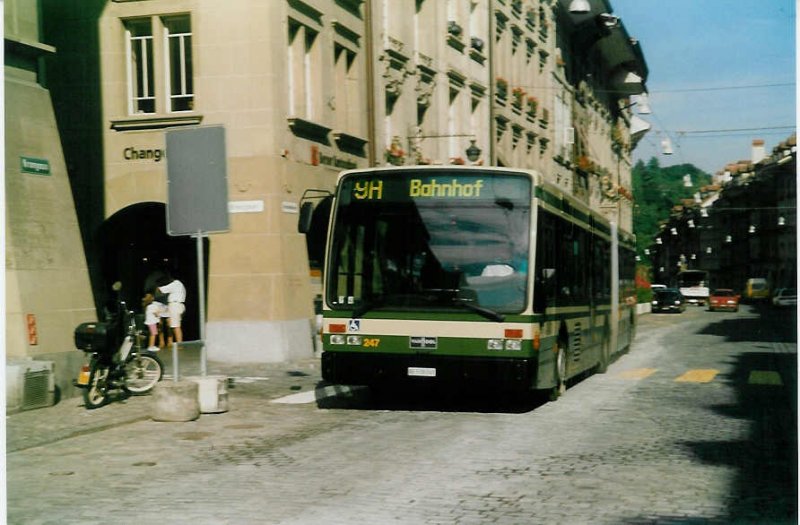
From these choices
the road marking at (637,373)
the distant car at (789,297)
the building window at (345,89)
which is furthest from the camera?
the building window at (345,89)

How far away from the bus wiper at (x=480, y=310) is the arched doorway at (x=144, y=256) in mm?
10706

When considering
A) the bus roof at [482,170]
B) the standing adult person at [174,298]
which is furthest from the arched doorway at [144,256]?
the bus roof at [482,170]

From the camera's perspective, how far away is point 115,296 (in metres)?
Result: 24.1

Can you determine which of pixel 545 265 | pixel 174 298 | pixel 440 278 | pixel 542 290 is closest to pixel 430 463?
pixel 440 278

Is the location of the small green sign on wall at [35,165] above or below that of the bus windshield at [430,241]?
above

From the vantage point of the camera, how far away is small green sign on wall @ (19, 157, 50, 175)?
14.0 metres

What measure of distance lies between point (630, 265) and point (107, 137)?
475 inches

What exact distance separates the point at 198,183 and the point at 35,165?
2.44m

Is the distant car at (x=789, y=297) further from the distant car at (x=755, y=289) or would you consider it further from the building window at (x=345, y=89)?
the distant car at (x=755, y=289)

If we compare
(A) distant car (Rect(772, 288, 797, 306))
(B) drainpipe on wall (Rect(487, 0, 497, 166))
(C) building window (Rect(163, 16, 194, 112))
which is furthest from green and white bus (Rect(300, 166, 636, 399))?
(B) drainpipe on wall (Rect(487, 0, 497, 166))

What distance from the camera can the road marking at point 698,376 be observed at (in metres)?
17.9

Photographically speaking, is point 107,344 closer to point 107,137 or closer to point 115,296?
point 107,137

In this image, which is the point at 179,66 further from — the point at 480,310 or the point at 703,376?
the point at 703,376

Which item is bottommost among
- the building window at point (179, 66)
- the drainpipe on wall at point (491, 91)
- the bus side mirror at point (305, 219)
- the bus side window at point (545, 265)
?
the bus side window at point (545, 265)
